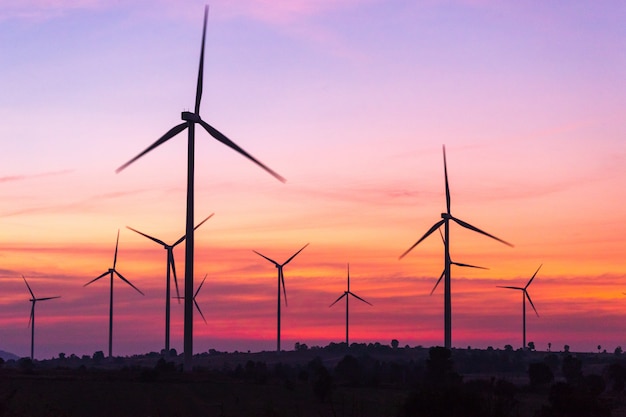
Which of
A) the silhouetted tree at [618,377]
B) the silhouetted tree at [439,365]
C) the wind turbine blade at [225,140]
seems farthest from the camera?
the silhouetted tree at [618,377]

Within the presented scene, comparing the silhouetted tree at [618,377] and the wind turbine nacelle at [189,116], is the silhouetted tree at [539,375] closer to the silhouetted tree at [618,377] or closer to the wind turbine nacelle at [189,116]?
the silhouetted tree at [618,377]

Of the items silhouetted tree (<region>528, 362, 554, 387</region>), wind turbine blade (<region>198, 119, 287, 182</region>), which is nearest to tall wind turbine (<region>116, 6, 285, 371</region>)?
wind turbine blade (<region>198, 119, 287, 182</region>)

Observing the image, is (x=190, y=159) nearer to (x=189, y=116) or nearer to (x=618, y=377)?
(x=189, y=116)

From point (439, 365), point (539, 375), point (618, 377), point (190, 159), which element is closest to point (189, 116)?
point (190, 159)

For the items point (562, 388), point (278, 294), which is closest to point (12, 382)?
point (562, 388)

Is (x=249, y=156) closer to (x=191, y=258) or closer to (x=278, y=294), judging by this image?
(x=191, y=258)

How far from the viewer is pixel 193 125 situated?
111 meters

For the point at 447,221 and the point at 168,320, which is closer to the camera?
the point at 447,221

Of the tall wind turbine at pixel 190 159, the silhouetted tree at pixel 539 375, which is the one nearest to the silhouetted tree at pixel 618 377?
the silhouetted tree at pixel 539 375

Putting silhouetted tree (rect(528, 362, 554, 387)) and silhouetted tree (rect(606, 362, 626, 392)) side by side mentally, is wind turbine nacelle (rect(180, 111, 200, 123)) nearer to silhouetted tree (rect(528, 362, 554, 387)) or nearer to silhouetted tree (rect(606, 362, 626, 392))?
silhouetted tree (rect(528, 362, 554, 387))

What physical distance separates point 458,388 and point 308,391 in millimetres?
63250

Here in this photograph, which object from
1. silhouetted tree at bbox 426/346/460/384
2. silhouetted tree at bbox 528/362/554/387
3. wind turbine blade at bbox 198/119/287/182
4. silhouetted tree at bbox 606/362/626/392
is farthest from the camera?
silhouetted tree at bbox 606/362/626/392

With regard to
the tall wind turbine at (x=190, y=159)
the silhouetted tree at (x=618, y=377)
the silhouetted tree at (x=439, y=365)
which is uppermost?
the tall wind turbine at (x=190, y=159)

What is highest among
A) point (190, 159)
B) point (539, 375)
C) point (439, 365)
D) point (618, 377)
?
point (190, 159)
